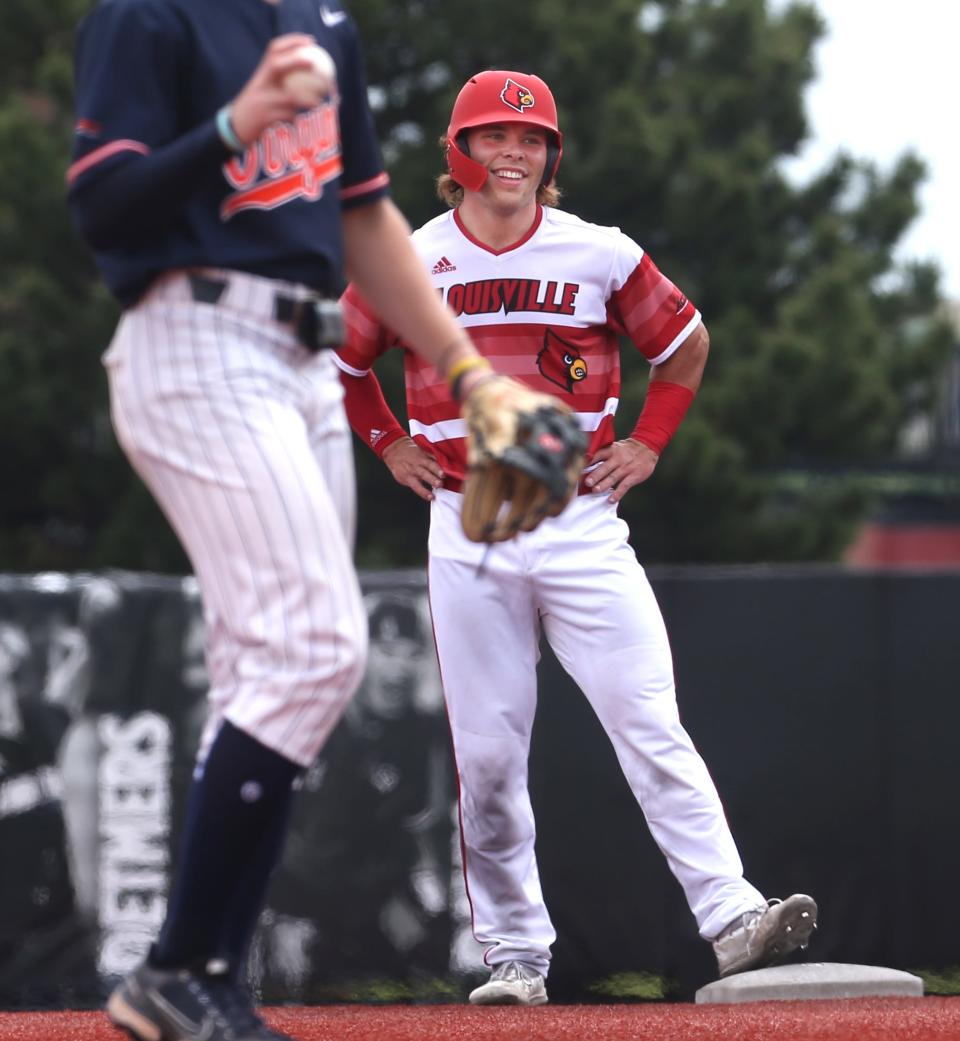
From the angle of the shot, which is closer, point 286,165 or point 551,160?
point 286,165

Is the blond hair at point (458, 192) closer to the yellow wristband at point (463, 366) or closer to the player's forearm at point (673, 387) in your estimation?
the player's forearm at point (673, 387)

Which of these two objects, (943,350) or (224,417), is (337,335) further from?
(943,350)

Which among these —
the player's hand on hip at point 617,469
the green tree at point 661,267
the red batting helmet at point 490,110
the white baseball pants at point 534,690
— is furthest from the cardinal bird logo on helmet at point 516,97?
the green tree at point 661,267

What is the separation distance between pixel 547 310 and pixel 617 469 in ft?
1.38

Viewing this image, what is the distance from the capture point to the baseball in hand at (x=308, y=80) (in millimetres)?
2635

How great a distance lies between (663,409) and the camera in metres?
4.71

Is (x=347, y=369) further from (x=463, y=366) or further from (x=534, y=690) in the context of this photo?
(x=463, y=366)

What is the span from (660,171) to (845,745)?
15.3 metres

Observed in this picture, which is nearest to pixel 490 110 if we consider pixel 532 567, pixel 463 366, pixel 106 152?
pixel 532 567

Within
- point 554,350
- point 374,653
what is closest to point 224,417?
point 554,350

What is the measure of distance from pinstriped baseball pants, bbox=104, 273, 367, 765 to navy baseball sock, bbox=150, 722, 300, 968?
4cm

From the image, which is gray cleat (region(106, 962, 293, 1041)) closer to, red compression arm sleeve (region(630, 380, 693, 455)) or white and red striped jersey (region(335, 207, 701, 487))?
white and red striped jersey (region(335, 207, 701, 487))

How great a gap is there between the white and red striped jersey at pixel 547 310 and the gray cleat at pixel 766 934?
1.16 metres

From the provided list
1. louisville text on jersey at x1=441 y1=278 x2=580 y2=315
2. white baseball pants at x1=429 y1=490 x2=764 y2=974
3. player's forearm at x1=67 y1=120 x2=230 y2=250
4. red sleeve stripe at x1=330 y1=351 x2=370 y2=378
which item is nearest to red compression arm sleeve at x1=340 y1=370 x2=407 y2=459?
red sleeve stripe at x1=330 y1=351 x2=370 y2=378
